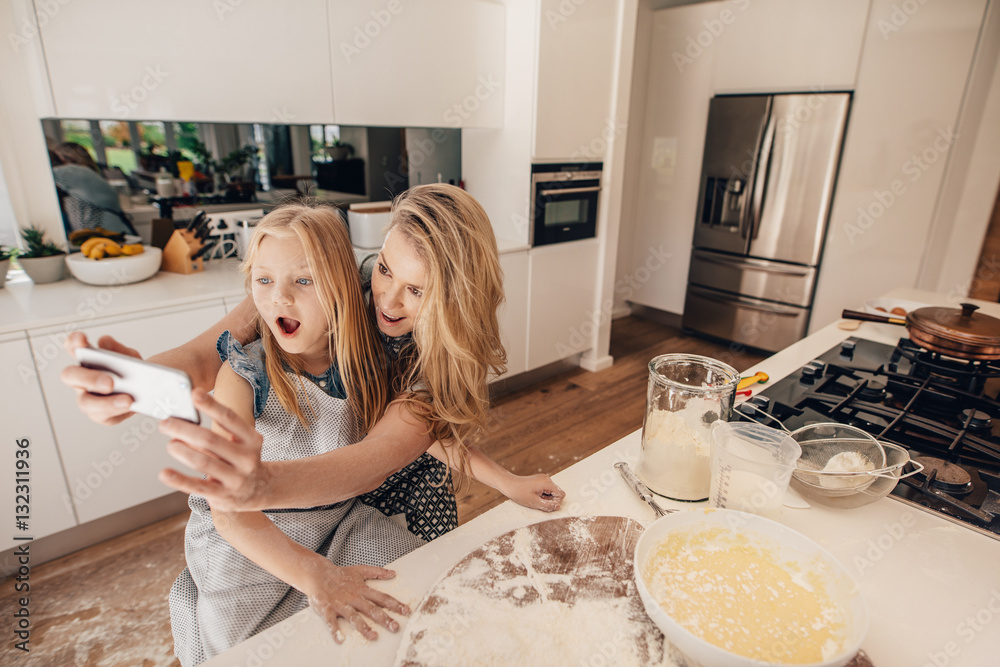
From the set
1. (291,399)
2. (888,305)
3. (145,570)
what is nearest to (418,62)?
(291,399)

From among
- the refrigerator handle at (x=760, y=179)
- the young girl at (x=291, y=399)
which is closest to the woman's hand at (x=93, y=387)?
the young girl at (x=291, y=399)

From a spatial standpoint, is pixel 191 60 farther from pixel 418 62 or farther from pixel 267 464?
pixel 267 464

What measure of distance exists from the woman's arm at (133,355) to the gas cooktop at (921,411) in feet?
3.31

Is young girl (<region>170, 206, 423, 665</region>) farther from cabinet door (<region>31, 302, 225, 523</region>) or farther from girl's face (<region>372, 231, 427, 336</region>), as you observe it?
cabinet door (<region>31, 302, 225, 523</region>)

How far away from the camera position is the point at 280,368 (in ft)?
3.22

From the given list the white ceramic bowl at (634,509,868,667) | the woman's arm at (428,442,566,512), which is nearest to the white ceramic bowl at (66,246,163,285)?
the woman's arm at (428,442,566,512)

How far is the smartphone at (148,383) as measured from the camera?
0.52 metres

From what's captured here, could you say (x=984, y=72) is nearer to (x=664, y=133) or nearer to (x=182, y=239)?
(x=664, y=133)

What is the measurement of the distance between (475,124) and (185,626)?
237 cm

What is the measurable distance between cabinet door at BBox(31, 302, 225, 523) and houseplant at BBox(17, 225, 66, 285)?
0.43 m

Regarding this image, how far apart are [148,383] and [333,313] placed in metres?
0.43

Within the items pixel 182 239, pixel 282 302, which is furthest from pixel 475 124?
pixel 282 302

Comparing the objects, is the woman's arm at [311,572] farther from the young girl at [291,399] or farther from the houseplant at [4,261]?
the houseplant at [4,261]

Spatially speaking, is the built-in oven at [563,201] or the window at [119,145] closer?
the window at [119,145]
